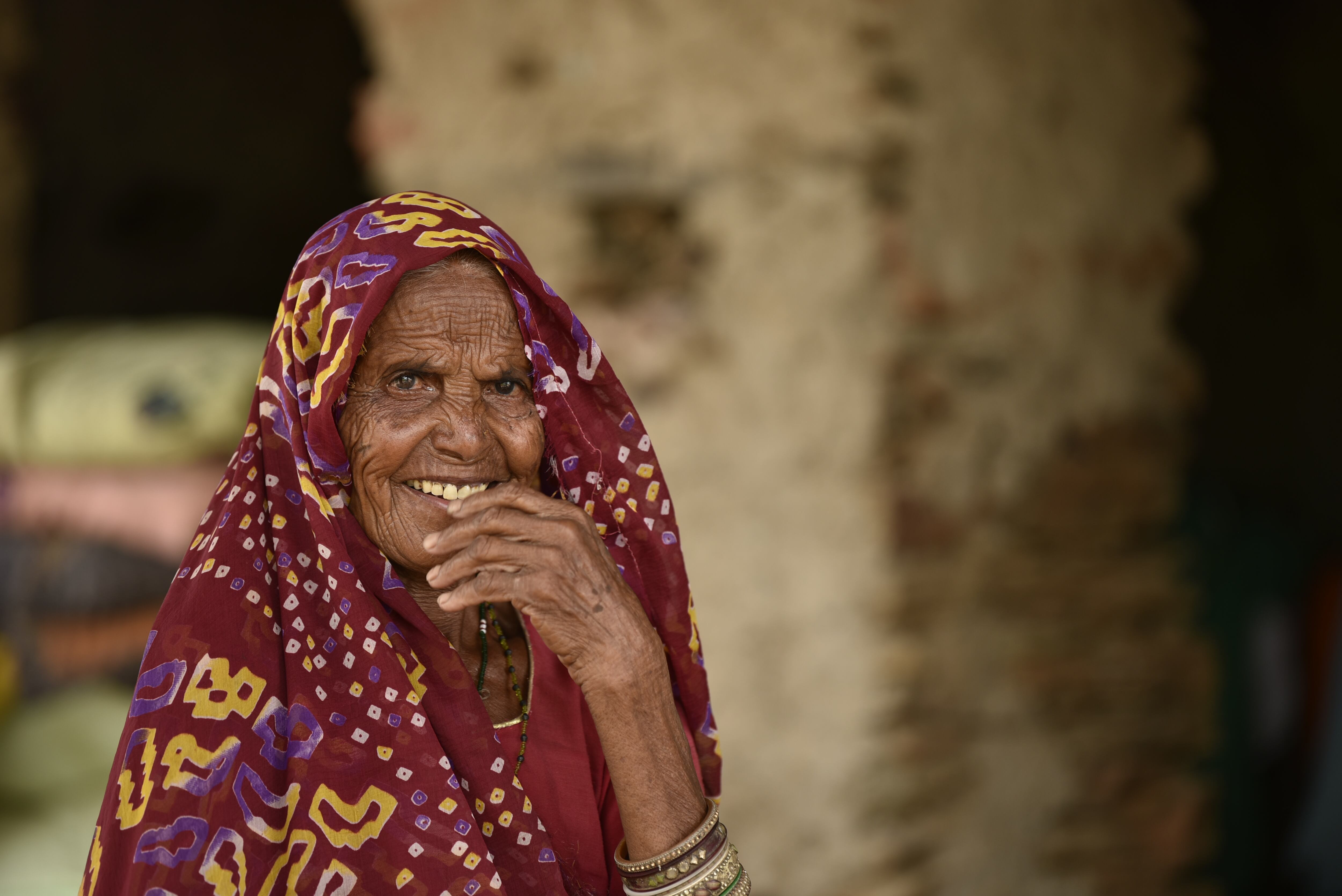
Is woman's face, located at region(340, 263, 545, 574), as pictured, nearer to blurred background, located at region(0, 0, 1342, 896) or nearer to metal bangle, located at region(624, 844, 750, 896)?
metal bangle, located at region(624, 844, 750, 896)

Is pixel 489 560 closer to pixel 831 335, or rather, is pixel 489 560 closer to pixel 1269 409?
pixel 831 335

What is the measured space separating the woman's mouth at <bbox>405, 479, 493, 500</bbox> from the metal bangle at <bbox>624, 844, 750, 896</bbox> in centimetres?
43

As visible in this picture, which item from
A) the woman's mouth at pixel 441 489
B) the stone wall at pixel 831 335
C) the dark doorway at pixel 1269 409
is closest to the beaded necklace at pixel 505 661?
the woman's mouth at pixel 441 489

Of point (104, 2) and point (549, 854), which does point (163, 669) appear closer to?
point (549, 854)

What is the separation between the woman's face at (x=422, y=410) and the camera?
116cm

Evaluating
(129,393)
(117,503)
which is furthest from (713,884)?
(117,503)

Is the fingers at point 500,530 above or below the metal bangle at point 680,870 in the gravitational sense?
above

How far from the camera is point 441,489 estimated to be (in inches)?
46.0

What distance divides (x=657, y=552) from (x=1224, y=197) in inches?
131

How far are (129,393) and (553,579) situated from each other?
8.13 feet

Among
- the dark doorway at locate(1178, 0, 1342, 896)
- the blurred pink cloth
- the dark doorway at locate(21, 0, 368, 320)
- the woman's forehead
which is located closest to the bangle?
the woman's forehead

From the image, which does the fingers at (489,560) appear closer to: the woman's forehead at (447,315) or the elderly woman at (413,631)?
the elderly woman at (413,631)

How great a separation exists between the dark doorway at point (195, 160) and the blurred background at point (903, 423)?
896 mm

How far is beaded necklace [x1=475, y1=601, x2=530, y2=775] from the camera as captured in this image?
126cm
